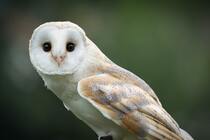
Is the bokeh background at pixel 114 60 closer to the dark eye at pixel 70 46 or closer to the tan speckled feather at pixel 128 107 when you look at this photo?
the tan speckled feather at pixel 128 107

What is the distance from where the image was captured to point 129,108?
4164 millimetres

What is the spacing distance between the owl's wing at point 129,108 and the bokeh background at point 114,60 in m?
3.21

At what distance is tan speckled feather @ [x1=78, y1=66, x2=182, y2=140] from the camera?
4.13 metres

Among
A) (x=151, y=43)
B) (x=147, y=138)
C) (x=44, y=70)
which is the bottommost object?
(x=151, y=43)

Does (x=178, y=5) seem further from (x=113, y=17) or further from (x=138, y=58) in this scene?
(x=138, y=58)

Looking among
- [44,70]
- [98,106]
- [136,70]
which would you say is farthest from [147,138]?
[136,70]

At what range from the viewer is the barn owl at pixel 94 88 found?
4109 millimetres

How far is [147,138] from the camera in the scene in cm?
412

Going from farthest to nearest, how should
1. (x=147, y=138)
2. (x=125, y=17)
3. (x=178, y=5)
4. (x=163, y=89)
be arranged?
1. (x=178, y=5)
2. (x=125, y=17)
3. (x=163, y=89)
4. (x=147, y=138)

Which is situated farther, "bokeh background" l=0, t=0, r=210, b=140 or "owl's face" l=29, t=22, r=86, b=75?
"bokeh background" l=0, t=0, r=210, b=140

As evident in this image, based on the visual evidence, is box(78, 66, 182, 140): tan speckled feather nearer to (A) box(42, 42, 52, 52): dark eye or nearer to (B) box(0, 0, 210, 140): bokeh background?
(A) box(42, 42, 52, 52): dark eye

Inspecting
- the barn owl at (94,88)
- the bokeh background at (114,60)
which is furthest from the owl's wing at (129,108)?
the bokeh background at (114,60)

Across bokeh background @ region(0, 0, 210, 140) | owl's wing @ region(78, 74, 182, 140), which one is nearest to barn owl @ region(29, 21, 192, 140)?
owl's wing @ region(78, 74, 182, 140)

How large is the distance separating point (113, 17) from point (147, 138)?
4399 mm
